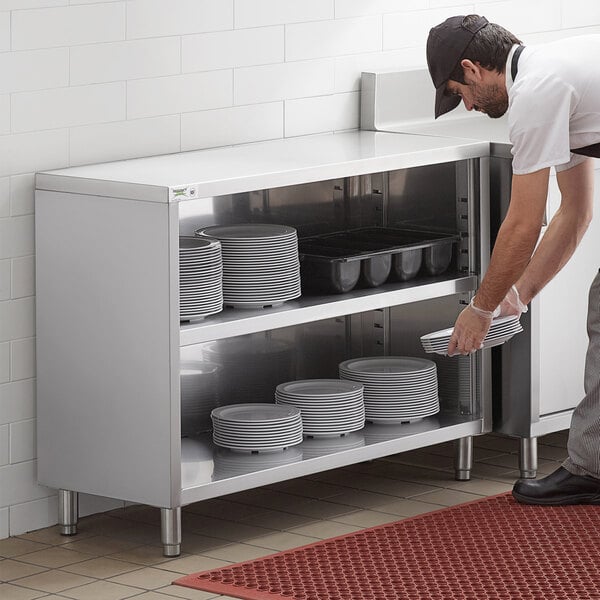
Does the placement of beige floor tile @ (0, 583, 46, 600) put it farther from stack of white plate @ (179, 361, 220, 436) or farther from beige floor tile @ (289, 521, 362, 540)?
stack of white plate @ (179, 361, 220, 436)

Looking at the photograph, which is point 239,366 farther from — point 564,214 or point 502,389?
point 564,214

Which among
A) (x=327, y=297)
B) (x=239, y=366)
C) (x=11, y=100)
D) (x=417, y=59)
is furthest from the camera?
(x=417, y=59)

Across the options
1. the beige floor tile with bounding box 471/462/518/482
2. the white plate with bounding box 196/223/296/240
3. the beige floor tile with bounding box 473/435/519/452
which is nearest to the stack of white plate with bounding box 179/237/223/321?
the white plate with bounding box 196/223/296/240

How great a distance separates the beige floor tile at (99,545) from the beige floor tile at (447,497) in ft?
3.33

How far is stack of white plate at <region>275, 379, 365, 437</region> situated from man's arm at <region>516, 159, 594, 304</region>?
68cm

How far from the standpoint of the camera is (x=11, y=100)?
4.58 m

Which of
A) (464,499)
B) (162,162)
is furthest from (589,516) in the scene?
(162,162)

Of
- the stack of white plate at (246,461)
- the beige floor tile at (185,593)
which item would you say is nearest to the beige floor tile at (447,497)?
the stack of white plate at (246,461)

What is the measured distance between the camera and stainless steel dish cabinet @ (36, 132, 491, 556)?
14.3ft

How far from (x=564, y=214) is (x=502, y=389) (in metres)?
0.82

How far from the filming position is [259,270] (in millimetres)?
4758

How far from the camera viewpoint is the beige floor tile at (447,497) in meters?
5.09

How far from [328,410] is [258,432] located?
0.30 m

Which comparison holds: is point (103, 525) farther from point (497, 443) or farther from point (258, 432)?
point (497, 443)
